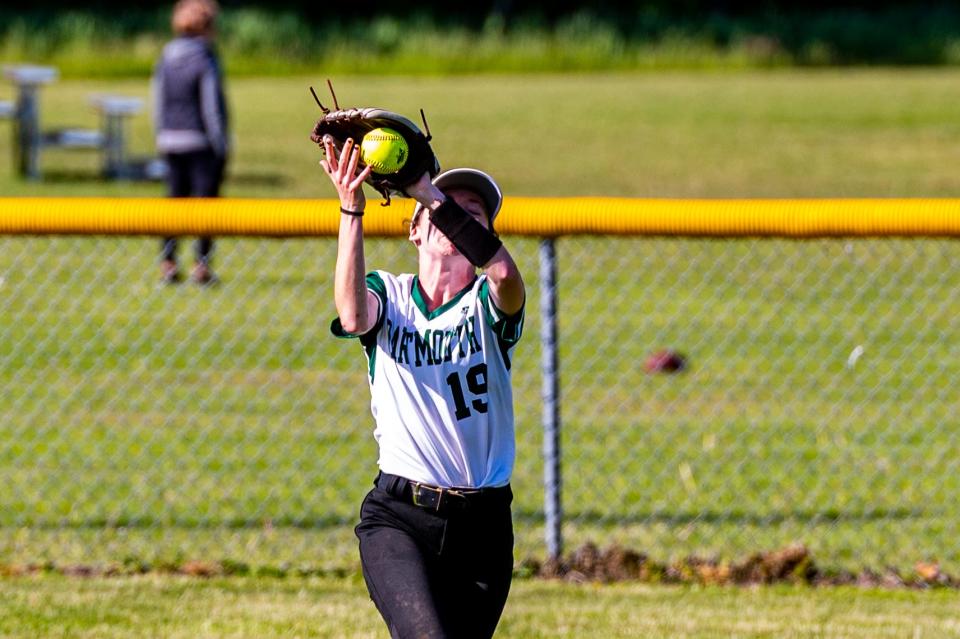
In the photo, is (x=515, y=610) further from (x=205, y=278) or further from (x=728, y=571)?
(x=205, y=278)

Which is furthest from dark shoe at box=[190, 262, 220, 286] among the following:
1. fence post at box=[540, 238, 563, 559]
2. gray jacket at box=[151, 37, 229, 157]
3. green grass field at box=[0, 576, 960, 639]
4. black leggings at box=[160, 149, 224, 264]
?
fence post at box=[540, 238, 563, 559]

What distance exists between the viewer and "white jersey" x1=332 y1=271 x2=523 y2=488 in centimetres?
429

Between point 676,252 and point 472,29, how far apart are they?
120 ft

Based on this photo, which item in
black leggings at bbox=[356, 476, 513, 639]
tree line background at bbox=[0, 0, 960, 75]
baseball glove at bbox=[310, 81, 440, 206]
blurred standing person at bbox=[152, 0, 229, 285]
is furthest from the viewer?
tree line background at bbox=[0, 0, 960, 75]

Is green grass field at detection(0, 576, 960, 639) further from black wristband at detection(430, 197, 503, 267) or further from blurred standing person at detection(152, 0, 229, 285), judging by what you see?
blurred standing person at detection(152, 0, 229, 285)

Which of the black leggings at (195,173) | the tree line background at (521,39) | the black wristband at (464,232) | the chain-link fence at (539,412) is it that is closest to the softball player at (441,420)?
the black wristband at (464,232)

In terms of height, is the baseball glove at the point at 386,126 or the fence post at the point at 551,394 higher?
the baseball glove at the point at 386,126

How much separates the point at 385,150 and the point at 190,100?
904 cm

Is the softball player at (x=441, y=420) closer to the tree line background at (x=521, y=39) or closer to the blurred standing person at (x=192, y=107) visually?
the blurred standing person at (x=192, y=107)

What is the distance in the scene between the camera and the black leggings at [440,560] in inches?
164

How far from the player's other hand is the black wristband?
207 mm

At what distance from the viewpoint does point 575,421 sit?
9070 mm

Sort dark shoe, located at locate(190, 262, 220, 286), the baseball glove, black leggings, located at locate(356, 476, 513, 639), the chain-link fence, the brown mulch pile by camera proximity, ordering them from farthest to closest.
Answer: dark shoe, located at locate(190, 262, 220, 286)
the chain-link fence
the brown mulch pile
black leggings, located at locate(356, 476, 513, 639)
the baseball glove

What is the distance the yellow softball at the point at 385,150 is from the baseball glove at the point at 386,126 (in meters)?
0.01
